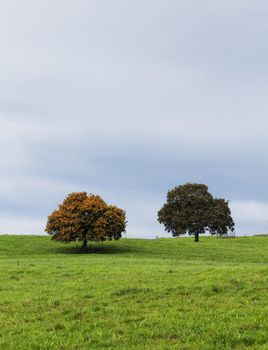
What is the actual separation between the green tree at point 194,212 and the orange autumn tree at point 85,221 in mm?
24656

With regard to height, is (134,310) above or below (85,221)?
below

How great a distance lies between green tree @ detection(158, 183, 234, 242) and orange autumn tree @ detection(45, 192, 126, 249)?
24.7 m

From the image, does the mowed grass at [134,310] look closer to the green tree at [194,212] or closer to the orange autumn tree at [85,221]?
the orange autumn tree at [85,221]

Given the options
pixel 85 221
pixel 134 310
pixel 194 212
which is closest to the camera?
pixel 134 310

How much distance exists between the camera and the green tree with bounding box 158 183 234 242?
311 feet

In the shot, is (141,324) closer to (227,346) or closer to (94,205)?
(227,346)

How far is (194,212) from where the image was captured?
315 feet

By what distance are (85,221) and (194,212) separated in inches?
1243

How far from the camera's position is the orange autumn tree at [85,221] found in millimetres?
70625

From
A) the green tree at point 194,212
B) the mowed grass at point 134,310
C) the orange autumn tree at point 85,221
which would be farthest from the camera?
the green tree at point 194,212

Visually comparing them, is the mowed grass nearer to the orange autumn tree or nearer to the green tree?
the orange autumn tree

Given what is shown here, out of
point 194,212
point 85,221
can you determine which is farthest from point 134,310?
point 194,212

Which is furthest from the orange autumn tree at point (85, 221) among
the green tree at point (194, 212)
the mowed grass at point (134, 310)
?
the mowed grass at point (134, 310)

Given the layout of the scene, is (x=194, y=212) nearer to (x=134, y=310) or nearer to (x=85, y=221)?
(x=85, y=221)
